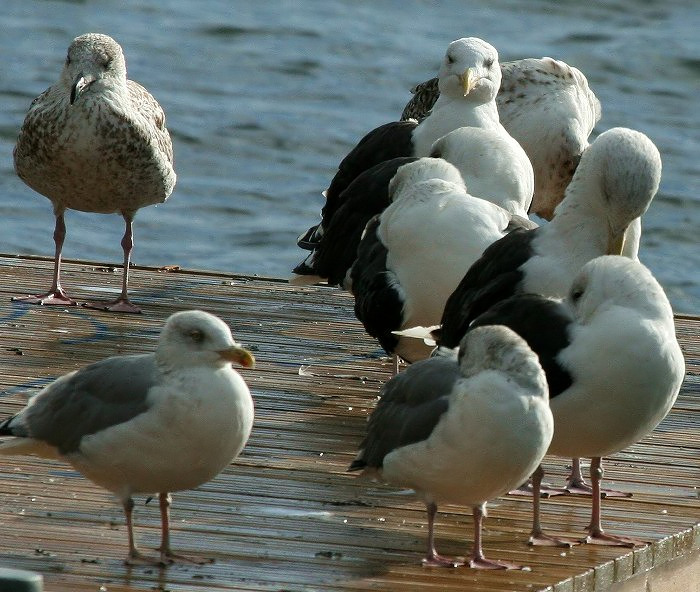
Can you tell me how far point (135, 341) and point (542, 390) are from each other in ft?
11.1

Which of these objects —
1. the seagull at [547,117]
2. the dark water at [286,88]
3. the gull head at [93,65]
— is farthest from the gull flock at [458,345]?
the dark water at [286,88]

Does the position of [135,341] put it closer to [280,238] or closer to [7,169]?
[280,238]

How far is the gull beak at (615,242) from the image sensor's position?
6.12m

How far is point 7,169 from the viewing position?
20797mm

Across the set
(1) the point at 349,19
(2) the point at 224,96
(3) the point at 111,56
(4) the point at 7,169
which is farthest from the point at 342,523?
(1) the point at 349,19

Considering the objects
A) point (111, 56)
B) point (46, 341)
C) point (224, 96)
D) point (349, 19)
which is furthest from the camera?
point (349, 19)

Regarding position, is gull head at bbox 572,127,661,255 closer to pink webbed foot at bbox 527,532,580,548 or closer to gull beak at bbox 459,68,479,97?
pink webbed foot at bbox 527,532,580,548

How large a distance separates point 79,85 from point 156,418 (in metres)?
4.21

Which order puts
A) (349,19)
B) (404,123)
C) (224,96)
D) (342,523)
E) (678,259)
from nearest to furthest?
(342,523) < (404,123) < (678,259) < (224,96) < (349,19)

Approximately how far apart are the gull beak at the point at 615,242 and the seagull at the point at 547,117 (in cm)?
337

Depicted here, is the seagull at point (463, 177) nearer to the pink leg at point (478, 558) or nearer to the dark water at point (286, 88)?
the pink leg at point (478, 558)

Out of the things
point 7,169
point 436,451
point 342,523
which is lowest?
point 7,169

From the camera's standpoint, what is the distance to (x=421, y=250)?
6738 millimetres

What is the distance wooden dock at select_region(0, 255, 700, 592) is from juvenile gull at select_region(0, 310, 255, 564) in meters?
0.26
